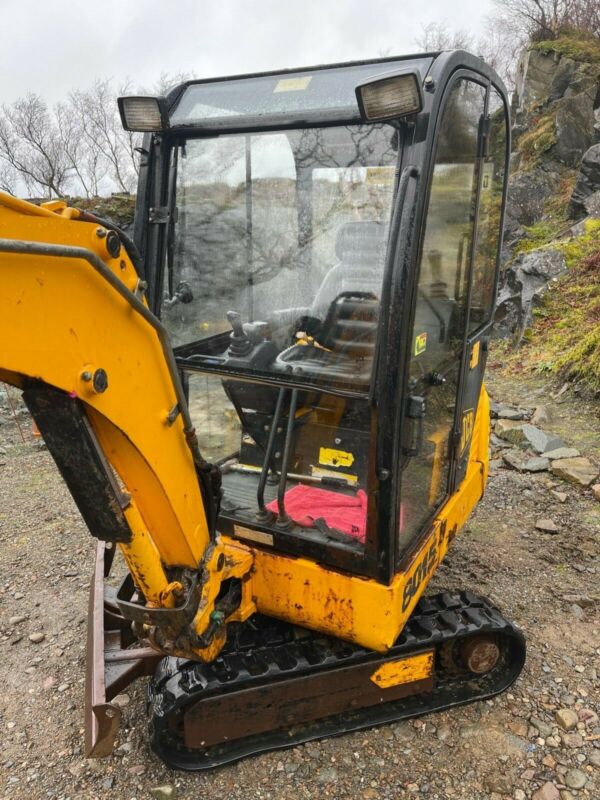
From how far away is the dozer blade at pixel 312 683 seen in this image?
2.41m

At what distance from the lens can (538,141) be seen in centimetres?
1338

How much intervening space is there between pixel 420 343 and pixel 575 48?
17.3m

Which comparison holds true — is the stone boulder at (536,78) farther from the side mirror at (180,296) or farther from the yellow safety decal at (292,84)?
the side mirror at (180,296)

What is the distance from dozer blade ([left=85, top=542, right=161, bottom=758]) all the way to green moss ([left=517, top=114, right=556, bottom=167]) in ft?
43.2

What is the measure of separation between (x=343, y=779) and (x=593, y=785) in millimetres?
988

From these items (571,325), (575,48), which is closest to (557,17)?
(575,48)

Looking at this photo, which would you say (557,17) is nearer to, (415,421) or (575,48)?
(575,48)

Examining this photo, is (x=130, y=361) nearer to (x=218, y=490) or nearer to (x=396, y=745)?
(x=218, y=490)

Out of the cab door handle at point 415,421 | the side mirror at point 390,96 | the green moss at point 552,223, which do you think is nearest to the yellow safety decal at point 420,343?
the cab door handle at point 415,421

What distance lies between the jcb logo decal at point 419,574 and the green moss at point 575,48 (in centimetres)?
1634

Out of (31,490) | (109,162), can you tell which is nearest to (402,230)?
(31,490)

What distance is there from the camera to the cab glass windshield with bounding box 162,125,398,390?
210cm

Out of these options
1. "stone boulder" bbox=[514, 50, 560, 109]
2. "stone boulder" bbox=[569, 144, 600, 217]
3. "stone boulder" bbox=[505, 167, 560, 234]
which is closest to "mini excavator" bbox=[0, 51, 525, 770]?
"stone boulder" bbox=[569, 144, 600, 217]

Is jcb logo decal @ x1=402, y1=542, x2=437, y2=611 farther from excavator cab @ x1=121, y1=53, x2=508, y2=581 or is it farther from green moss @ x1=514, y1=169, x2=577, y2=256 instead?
green moss @ x1=514, y1=169, x2=577, y2=256
